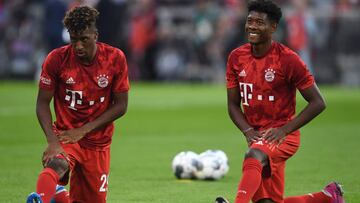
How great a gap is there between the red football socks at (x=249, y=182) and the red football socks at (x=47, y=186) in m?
1.56

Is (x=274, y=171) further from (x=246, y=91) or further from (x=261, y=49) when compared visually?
(x=261, y=49)

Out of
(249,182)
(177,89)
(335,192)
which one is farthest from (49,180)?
(177,89)

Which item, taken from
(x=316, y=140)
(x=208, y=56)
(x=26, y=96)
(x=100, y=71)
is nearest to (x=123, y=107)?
(x=100, y=71)

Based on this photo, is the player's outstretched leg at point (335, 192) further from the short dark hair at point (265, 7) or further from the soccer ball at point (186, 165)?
the soccer ball at point (186, 165)

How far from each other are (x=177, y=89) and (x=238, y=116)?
779 inches

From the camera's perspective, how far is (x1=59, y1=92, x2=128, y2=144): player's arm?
889cm

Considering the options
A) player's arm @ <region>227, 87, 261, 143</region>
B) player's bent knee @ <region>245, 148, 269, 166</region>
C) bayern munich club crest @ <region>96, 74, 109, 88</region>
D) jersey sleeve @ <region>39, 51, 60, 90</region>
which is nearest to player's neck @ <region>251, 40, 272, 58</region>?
player's arm @ <region>227, 87, 261, 143</region>

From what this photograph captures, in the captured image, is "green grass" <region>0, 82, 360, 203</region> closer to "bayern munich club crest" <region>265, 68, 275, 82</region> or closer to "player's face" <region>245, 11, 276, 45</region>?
"bayern munich club crest" <region>265, 68, 275, 82</region>

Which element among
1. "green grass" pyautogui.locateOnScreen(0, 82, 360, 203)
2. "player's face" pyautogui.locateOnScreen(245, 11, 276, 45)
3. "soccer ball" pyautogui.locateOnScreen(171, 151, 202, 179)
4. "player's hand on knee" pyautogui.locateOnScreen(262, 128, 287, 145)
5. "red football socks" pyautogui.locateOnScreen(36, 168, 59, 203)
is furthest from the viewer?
"soccer ball" pyautogui.locateOnScreen(171, 151, 202, 179)

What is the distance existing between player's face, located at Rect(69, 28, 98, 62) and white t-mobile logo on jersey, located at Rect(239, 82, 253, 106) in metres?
1.45

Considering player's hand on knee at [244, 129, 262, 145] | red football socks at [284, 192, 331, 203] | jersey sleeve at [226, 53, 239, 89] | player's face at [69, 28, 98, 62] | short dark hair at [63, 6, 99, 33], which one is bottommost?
red football socks at [284, 192, 331, 203]

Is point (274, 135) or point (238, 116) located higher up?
point (238, 116)

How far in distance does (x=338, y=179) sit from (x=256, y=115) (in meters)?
3.52

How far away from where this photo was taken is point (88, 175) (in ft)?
29.6
